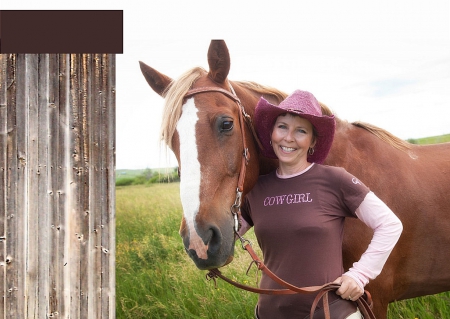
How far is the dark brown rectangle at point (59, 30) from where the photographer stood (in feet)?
9.03

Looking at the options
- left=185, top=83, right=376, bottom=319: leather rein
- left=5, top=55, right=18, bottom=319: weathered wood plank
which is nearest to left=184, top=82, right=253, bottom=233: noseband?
left=185, top=83, right=376, bottom=319: leather rein

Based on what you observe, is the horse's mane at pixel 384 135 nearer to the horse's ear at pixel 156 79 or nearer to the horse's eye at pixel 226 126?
the horse's eye at pixel 226 126

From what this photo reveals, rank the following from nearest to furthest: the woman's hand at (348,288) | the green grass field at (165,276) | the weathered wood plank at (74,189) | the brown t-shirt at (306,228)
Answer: the woman's hand at (348,288) < the brown t-shirt at (306,228) < the weathered wood plank at (74,189) < the green grass field at (165,276)

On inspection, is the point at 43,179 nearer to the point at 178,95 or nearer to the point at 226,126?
the point at 178,95

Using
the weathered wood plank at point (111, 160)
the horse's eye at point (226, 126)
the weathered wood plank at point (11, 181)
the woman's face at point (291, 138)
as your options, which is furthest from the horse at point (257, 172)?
the weathered wood plank at point (11, 181)

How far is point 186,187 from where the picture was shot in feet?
5.48

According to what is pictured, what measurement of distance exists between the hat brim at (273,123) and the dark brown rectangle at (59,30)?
1458 mm

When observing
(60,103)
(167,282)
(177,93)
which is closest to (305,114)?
(177,93)

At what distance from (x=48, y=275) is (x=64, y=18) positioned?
1.81 meters

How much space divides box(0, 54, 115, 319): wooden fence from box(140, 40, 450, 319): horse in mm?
948

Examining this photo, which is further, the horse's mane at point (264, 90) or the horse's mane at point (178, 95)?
the horse's mane at point (264, 90)

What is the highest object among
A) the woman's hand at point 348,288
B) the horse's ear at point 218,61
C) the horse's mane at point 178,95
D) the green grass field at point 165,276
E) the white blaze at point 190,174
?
the horse's ear at point 218,61

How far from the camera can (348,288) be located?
161 cm

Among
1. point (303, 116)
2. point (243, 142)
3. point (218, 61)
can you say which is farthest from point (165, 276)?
point (303, 116)
